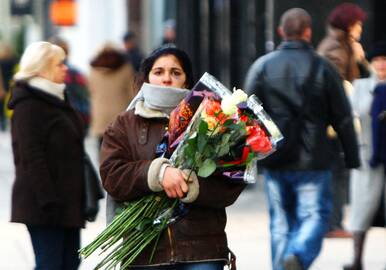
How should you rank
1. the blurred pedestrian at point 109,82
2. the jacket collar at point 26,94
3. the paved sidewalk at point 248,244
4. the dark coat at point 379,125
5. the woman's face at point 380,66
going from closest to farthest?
the jacket collar at point 26,94 < the dark coat at point 379,125 < the woman's face at point 380,66 < the paved sidewalk at point 248,244 < the blurred pedestrian at point 109,82

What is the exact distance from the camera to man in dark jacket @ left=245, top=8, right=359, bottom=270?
8195 mm

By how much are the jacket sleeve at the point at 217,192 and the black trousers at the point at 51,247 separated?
173cm

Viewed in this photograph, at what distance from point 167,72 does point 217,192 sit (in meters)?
0.57

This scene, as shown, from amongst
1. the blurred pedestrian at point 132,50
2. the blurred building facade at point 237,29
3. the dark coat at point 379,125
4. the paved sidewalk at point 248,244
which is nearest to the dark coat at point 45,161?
the dark coat at point 379,125

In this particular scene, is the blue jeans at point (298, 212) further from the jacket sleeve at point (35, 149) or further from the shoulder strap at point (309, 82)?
the jacket sleeve at point (35, 149)

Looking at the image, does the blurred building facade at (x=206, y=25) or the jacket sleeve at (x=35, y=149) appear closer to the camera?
the jacket sleeve at (x=35, y=149)

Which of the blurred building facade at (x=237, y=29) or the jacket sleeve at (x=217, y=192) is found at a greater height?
the jacket sleeve at (x=217, y=192)

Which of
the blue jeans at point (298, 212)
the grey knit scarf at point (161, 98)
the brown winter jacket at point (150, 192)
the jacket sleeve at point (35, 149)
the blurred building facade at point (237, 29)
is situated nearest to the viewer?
the brown winter jacket at point (150, 192)

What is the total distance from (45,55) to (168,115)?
164 cm

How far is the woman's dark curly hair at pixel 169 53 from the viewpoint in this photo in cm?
572

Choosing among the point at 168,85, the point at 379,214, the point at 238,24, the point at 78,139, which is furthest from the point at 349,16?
the point at 238,24

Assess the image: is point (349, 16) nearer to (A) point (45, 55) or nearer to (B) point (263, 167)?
(B) point (263, 167)

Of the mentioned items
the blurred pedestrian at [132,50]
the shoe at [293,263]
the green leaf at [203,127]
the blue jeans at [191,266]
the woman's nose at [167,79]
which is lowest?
the blurred pedestrian at [132,50]

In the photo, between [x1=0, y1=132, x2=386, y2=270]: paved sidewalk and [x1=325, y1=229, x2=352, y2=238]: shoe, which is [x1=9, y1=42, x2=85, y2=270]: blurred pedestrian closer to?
[x1=0, y1=132, x2=386, y2=270]: paved sidewalk
